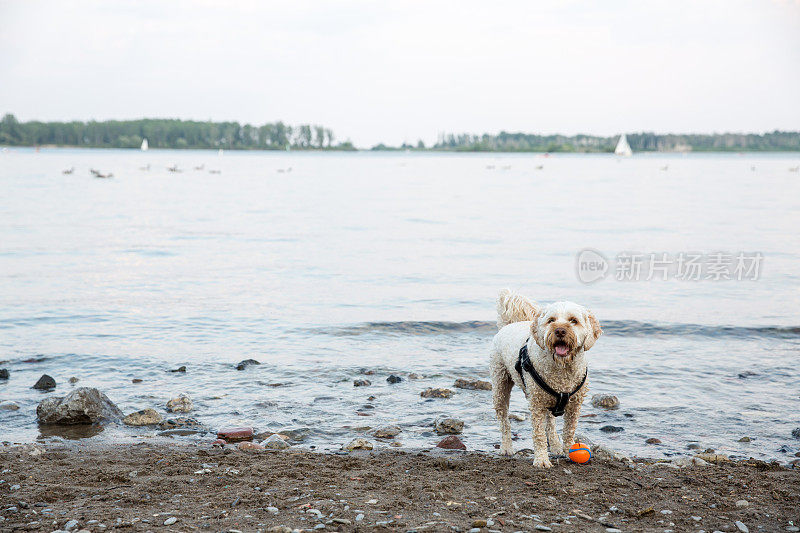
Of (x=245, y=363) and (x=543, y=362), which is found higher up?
(x=543, y=362)

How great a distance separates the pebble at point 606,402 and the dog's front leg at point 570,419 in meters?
2.49

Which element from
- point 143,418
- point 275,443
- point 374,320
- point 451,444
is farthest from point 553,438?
point 374,320

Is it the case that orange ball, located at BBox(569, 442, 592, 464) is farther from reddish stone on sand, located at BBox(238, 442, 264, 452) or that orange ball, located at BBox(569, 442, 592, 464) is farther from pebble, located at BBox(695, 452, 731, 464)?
→ reddish stone on sand, located at BBox(238, 442, 264, 452)

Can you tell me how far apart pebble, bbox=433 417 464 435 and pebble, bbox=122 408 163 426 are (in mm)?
3614

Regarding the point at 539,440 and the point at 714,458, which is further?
the point at 714,458

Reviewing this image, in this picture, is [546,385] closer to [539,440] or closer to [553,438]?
[539,440]

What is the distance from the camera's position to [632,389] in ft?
35.1

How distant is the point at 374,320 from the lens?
622 inches

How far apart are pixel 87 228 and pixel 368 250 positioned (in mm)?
15285

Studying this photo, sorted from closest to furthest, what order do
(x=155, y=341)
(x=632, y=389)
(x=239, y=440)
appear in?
(x=239, y=440) → (x=632, y=389) → (x=155, y=341)

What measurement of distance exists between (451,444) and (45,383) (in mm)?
6454

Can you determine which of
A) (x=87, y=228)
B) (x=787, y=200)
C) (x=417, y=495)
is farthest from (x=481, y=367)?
(x=787, y=200)

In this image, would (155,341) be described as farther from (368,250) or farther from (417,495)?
(368,250)

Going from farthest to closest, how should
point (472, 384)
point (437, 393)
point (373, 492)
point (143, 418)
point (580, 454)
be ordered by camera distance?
point (472, 384) → point (437, 393) → point (143, 418) → point (580, 454) → point (373, 492)
